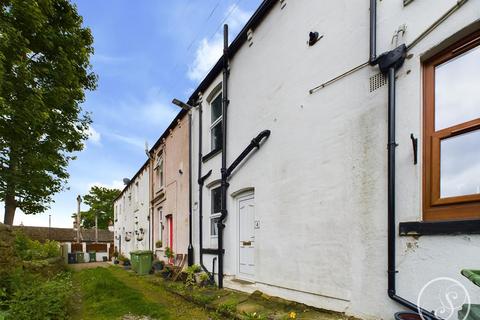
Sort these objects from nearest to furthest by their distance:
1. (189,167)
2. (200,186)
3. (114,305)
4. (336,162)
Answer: (336,162) < (114,305) < (200,186) < (189,167)

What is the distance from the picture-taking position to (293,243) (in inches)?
202

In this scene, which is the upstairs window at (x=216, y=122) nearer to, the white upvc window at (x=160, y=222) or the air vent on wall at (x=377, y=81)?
the air vent on wall at (x=377, y=81)

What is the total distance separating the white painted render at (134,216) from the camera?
17406 millimetres

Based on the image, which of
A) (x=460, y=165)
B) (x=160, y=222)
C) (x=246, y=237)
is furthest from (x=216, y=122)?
(x=160, y=222)

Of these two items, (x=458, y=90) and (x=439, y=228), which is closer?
(x=439, y=228)

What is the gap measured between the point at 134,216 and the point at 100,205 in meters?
33.7

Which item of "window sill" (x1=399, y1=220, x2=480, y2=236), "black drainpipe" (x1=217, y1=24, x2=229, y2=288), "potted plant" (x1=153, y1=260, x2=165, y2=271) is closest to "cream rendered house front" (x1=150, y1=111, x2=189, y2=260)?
"potted plant" (x1=153, y1=260, x2=165, y2=271)

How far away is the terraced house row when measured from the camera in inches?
122

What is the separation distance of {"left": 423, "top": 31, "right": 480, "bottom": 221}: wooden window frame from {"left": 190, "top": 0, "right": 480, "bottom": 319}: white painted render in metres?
0.10

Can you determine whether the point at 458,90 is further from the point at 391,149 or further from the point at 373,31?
the point at 373,31

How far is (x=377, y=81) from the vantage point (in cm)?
389

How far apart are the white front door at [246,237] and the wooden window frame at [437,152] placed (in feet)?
12.9

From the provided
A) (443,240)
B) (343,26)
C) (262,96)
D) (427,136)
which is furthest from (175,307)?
(343,26)

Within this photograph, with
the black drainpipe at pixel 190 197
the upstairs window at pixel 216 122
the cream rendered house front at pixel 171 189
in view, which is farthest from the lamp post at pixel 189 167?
the upstairs window at pixel 216 122
